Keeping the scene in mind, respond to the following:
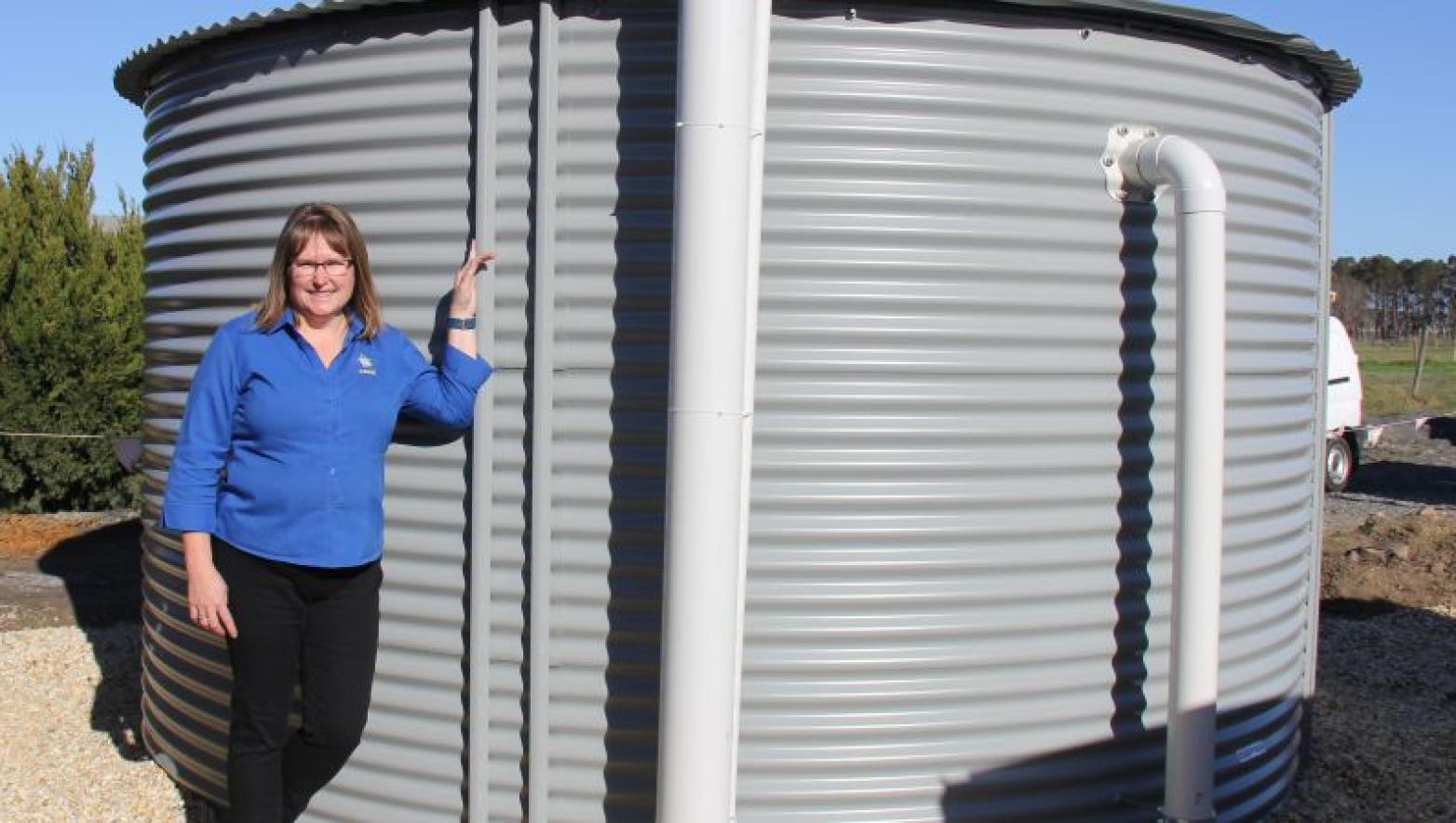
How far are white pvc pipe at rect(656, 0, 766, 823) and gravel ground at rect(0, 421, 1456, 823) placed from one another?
7.68 ft

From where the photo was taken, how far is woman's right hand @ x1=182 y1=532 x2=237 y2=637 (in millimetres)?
3838

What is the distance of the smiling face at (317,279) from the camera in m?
3.92

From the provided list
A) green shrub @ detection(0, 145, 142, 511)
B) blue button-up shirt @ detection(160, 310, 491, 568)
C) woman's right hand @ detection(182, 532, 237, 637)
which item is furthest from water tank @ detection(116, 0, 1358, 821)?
green shrub @ detection(0, 145, 142, 511)

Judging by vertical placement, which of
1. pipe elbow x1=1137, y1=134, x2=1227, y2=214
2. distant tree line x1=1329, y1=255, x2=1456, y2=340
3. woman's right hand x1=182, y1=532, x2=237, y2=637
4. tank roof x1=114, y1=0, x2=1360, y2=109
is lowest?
woman's right hand x1=182, y1=532, x2=237, y2=637

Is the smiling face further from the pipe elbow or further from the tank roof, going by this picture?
the pipe elbow

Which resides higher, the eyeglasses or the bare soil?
the eyeglasses

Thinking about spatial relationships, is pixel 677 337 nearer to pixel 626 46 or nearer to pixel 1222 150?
pixel 626 46

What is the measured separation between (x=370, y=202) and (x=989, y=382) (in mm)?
1952

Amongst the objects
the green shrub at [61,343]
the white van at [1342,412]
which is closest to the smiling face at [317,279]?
the green shrub at [61,343]

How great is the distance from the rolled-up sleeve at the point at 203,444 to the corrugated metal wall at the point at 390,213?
24.5 inches

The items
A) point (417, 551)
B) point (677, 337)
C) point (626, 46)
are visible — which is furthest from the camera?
point (417, 551)

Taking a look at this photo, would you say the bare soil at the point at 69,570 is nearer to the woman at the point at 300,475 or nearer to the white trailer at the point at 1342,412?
the woman at the point at 300,475

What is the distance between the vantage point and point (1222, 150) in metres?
4.61

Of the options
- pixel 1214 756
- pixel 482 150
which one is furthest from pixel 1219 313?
pixel 482 150
